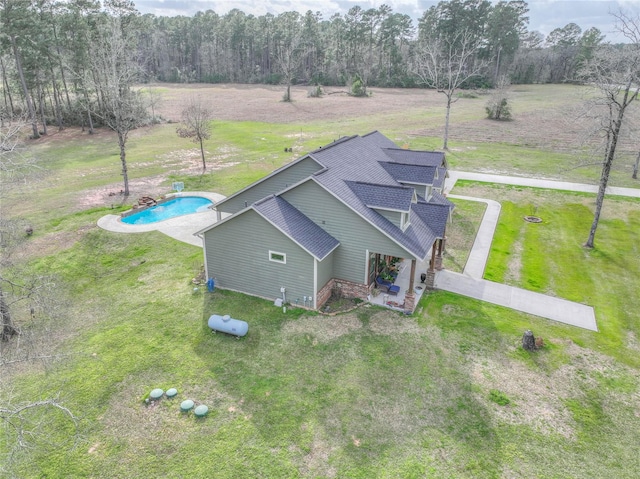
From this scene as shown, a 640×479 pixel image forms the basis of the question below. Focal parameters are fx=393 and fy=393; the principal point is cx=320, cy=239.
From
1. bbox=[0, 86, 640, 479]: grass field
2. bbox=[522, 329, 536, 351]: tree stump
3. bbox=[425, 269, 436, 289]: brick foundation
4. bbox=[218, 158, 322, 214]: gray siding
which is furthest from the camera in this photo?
bbox=[218, 158, 322, 214]: gray siding

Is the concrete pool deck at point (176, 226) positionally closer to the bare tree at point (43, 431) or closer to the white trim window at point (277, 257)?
the white trim window at point (277, 257)

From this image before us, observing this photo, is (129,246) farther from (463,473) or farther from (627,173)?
(627,173)

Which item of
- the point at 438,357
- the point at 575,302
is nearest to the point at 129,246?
the point at 438,357

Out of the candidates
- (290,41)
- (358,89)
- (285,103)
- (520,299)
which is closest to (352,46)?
(290,41)

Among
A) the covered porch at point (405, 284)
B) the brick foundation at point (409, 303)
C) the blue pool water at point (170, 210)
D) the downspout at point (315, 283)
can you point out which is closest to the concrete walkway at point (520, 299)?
the covered porch at point (405, 284)

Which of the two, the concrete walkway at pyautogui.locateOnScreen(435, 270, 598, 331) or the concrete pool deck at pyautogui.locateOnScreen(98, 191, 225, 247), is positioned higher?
the concrete pool deck at pyautogui.locateOnScreen(98, 191, 225, 247)

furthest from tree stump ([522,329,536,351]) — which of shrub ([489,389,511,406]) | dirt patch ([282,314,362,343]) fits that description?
dirt patch ([282,314,362,343])

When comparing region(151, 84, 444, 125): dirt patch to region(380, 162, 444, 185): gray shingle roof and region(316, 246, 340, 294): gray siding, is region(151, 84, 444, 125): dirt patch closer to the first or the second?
region(380, 162, 444, 185): gray shingle roof
